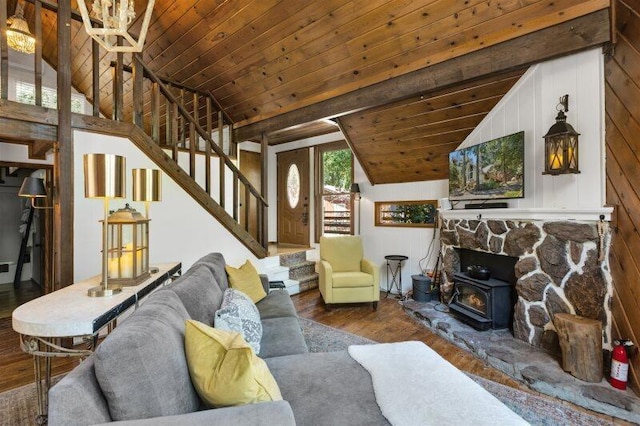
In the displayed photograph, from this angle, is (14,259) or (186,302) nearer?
(186,302)

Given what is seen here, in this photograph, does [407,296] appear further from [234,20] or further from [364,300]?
[234,20]

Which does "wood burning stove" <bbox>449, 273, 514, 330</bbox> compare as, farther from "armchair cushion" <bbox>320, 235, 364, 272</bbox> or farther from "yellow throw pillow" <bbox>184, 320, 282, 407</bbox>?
"yellow throw pillow" <bbox>184, 320, 282, 407</bbox>

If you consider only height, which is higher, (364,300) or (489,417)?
(489,417)

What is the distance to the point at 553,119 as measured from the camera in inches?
110

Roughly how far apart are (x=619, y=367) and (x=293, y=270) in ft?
12.3

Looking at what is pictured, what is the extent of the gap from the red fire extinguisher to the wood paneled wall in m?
0.07

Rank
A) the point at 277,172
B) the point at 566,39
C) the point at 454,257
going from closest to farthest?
the point at 566,39
the point at 454,257
the point at 277,172

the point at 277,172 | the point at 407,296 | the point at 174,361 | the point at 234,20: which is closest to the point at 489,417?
the point at 174,361

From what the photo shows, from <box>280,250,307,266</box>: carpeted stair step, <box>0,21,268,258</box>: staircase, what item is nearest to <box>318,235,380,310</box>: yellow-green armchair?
<box>280,250,307,266</box>: carpeted stair step

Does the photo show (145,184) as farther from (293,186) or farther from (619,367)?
(293,186)

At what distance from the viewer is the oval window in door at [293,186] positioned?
6359mm

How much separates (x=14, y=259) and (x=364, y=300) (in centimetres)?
621

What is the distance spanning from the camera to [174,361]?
3.71ft

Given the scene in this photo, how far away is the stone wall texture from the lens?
2.47 meters
